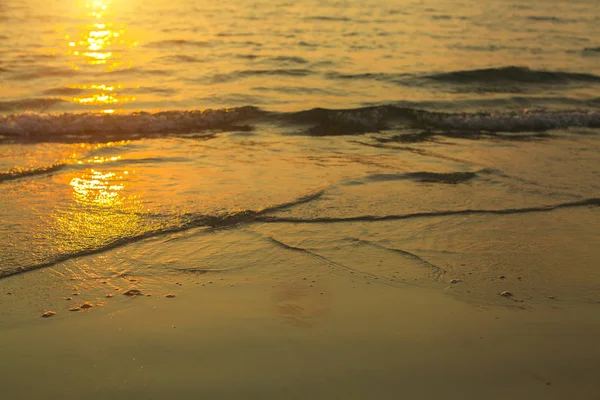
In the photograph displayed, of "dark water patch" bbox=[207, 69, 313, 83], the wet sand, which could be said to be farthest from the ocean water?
the wet sand

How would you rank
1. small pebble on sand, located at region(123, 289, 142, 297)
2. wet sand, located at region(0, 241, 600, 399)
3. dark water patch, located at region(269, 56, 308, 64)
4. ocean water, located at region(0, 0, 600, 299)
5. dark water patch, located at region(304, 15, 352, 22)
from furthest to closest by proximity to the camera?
dark water patch, located at region(304, 15, 352, 22) → dark water patch, located at region(269, 56, 308, 64) → ocean water, located at region(0, 0, 600, 299) → small pebble on sand, located at region(123, 289, 142, 297) → wet sand, located at region(0, 241, 600, 399)

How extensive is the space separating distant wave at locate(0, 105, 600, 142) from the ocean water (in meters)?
0.04

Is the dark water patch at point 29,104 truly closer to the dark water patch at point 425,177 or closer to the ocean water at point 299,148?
the ocean water at point 299,148

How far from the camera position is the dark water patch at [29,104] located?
916cm

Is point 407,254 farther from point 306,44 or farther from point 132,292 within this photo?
point 306,44

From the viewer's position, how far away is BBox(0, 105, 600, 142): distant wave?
26.9ft

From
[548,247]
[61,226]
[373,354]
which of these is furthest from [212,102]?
[373,354]

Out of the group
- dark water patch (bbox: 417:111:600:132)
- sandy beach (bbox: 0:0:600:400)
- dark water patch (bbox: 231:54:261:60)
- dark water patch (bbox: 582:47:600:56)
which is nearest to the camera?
sandy beach (bbox: 0:0:600:400)

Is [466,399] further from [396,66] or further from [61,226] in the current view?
[396,66]

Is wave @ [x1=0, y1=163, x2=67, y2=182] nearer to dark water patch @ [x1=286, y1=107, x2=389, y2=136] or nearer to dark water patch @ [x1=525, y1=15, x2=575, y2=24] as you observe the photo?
dark water patch @ [x1=286, y1=107, x2=389, y2=136]

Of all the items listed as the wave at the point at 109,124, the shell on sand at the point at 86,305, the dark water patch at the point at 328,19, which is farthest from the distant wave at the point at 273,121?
the dark water patch at the point at 328,19

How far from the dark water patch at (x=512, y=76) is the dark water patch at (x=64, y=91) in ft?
17.8

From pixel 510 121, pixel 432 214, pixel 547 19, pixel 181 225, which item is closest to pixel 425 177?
pixel 432 214

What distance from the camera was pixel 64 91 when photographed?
1026 centimetres
